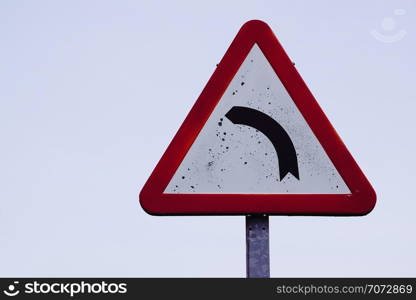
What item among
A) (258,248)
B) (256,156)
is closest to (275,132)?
(256,156)

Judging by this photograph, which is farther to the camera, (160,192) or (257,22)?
(257,22)

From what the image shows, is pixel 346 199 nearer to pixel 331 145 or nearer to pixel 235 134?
pixel 331 145

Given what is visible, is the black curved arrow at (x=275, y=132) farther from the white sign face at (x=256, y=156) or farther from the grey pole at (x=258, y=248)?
the grey pole at (x=258, y=248)

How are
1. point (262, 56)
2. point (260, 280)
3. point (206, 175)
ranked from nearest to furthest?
1. point (260, 280)
2. point (206, 175)
3. point (262, 56)

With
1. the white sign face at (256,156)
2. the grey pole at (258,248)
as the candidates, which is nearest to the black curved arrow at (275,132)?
the white sign face at (256,156)

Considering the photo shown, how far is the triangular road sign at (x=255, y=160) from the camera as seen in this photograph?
4.89 feet

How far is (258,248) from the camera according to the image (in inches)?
55.3

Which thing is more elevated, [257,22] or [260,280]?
[257,22]

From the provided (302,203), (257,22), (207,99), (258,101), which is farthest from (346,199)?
(257,22)

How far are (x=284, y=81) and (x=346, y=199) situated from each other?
0.35 meters

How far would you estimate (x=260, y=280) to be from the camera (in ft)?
4.56

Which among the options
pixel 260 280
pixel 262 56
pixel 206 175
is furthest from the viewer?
pixel 262 56

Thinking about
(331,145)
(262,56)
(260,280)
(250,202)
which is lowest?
(260,280)

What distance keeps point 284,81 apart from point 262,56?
3.8 inches
